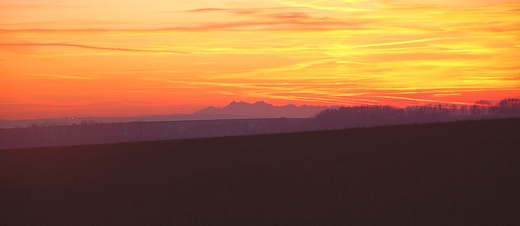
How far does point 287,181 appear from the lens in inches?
818

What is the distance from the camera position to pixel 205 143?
3306cm

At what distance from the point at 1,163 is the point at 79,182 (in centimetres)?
841

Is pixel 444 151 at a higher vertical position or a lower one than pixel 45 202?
higher

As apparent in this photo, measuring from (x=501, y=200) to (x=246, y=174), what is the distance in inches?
378

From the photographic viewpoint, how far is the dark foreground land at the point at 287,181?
1617 cm

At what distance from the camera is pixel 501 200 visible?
640 inches

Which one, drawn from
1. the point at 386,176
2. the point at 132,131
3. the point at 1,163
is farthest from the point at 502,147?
the point at 132,131

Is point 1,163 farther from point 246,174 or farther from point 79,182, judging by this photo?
point 246,174

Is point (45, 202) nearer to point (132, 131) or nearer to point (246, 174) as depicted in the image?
point (246, 174)

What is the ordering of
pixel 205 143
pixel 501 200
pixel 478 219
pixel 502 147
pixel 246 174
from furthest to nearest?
pixel 205 143 → pixel 502 147 → pixel 246 174 → pixel 501 200 → pixel 478 219

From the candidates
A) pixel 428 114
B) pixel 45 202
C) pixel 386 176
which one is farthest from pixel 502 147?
Result: pixel 428 114

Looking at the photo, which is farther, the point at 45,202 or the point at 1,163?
the point at 1,163

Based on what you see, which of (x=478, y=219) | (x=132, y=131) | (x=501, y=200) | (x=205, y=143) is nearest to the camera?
(x=478, y=219)

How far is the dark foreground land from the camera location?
1617cm
